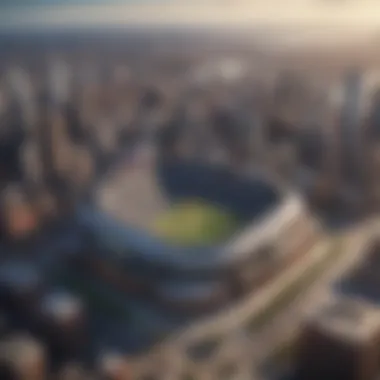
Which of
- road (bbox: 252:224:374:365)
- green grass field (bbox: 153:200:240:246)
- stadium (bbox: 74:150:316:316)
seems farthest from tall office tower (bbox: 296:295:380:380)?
green grass field (bbox: 153:200:240:246)

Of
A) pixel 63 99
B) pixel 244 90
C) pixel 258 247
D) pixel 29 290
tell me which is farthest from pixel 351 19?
pixel 29 290

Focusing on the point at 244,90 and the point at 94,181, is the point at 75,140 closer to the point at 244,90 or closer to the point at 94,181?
the point at 94,181

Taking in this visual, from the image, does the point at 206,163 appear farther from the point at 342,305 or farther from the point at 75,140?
the point at 342,305

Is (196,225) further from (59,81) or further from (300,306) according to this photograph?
(59,81)

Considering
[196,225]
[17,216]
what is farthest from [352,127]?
[17,216]

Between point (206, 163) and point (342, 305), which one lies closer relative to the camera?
point (342, 305)

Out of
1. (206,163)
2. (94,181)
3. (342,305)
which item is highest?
(206,163)

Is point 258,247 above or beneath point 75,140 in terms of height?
beneath
